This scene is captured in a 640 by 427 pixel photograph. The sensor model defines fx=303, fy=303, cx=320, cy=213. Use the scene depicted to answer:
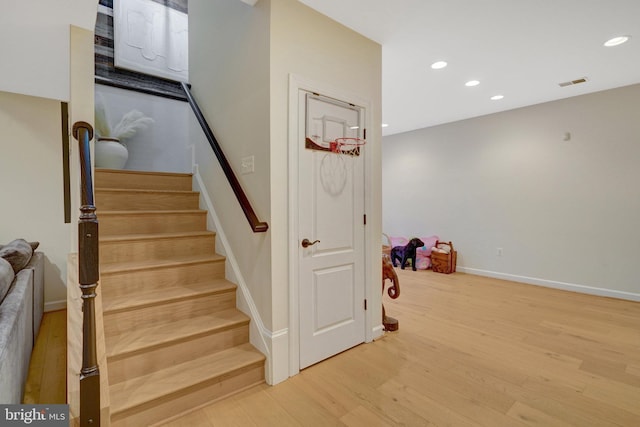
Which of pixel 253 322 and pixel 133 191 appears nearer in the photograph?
pixel 253 322

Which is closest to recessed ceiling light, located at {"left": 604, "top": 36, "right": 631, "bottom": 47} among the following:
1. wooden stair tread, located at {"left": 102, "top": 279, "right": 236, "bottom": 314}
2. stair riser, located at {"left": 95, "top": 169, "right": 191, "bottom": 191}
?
wooden stair tread, located at {"left": 102, "top": 279, "right": 236, "bottom": 314}

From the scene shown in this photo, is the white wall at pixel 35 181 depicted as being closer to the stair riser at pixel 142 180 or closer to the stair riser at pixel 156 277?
the stair riser at pixel 142 180

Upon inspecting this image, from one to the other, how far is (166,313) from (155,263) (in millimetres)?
437

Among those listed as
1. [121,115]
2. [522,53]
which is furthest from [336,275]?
[121,115]

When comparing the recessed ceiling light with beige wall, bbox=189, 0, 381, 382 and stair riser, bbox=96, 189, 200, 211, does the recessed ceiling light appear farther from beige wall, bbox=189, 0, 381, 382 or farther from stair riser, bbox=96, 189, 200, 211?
stair riser, bbox=96, 189, 200, 211

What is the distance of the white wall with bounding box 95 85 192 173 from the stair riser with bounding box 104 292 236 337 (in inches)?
75.3

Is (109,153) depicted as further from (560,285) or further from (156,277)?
(560,285)

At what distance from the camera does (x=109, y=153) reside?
3242 mm

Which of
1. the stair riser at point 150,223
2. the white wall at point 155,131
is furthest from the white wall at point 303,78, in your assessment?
the white wall at point 155,131

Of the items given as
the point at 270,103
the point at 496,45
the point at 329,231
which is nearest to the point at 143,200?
the point at 270,103

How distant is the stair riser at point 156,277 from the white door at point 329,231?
83 centimetres

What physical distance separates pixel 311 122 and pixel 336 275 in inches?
45.8

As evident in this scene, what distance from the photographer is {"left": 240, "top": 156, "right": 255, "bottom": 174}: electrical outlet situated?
2193mm

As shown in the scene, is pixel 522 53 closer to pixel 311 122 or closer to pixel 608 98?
pixel 608 98
